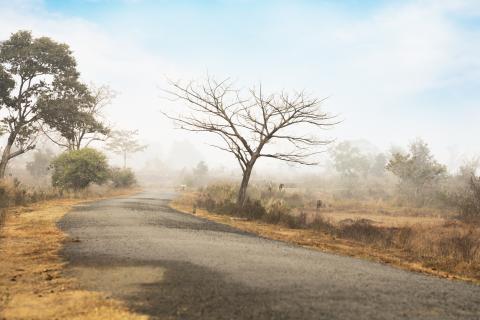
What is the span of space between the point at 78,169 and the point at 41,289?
76.9 ft

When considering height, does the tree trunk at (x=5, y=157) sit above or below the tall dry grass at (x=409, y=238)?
above

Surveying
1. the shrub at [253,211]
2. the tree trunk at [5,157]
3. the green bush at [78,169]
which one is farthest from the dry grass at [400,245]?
the tree trunk at [5,157]

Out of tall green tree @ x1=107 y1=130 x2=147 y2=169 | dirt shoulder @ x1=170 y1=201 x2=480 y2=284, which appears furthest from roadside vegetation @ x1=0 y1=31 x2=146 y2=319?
tall green tree @ x1=107 y1=130 x2=147 y2=169

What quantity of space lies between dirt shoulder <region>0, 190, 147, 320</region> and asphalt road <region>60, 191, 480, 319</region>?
0.74 ft

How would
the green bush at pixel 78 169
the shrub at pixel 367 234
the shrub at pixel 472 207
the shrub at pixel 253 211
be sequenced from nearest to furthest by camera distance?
the shrub at pixel 367 234 < the shrub at pixel 472 207 < the shrub at pixel 253 211 < the green bush at pixel 78 169

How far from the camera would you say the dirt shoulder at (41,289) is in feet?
13.9

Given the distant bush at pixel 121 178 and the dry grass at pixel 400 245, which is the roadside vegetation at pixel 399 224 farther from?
the distant bush at pixel 121 178

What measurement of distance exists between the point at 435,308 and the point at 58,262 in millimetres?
5595

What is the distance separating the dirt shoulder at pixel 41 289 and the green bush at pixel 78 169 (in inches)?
724

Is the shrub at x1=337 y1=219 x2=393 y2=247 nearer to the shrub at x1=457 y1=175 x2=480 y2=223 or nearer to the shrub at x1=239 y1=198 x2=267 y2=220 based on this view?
the shrub at x1=239 y1=198 x2=267 y2=220

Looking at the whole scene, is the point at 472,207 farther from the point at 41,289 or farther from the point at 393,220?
the point at 41,289

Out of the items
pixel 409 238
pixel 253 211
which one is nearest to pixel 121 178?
pixel 253 211

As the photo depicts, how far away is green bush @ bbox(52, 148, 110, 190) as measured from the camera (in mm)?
27047

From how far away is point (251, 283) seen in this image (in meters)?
5.39
